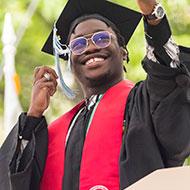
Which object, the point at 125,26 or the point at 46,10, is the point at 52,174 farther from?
the point at 46,10

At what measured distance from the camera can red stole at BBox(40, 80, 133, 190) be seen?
188 centimetres

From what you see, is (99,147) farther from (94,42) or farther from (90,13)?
(90,13)

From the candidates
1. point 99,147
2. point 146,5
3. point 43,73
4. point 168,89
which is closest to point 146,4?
point 146,5

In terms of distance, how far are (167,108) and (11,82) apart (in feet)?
9.05

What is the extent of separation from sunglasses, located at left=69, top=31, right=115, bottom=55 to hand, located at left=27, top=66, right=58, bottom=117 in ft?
0.47

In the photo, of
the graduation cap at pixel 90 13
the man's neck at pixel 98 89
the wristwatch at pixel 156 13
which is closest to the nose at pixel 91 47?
the man's neck at pixel 98 89

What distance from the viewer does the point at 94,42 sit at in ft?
6.68

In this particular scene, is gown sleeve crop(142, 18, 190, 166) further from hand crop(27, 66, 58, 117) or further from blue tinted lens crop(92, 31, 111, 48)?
hand crop(27, 66, 58, 117)

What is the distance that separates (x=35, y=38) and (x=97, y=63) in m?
3.01

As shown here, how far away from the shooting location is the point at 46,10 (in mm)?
4934

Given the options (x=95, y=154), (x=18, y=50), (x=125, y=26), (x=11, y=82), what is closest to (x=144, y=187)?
(x=95, y=154)

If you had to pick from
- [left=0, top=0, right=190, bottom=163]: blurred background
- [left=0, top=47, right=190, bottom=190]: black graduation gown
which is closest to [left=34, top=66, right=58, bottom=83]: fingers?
[left=0, top=47, right=190, bottom=190]: black graduation gown

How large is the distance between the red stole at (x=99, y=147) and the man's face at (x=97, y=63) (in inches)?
2.3

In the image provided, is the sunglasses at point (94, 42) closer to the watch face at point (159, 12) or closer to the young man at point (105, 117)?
the young man at point (105, 117)
